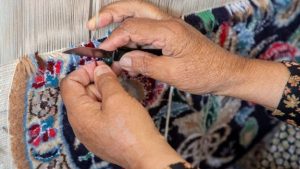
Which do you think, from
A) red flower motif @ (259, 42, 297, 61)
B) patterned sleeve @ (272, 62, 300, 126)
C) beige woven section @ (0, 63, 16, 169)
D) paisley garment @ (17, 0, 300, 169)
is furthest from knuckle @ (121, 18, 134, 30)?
red flower motif @ (259, 42, 297, 61)

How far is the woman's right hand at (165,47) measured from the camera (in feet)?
2.74

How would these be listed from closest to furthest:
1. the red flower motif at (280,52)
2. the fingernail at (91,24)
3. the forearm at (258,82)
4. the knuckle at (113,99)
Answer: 1. the knuckle at (113,99)
2. the fingernail at (91,24)
3. the forearm at (258,82)
4. the red flower motif at (280,52)

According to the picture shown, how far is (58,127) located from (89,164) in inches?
6.2

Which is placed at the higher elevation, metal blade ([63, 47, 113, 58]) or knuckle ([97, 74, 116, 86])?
metal blade ([63, 47, 113, 58])

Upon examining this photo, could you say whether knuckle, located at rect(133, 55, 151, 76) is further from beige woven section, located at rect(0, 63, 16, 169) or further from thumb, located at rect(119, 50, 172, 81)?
beige woven section, located at rect(0, 63, 16, 169)

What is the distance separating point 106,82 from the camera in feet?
2.67

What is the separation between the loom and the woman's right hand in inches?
1.3

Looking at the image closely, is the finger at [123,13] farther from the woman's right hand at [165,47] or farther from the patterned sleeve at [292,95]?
the patterned sleeve at [292,95]

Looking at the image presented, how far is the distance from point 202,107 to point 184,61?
468mm

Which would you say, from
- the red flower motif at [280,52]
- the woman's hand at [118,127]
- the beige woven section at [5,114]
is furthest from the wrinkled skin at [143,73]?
the red flower motif at [280,52]

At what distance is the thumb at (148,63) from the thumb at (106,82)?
38 mm

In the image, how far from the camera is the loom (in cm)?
78

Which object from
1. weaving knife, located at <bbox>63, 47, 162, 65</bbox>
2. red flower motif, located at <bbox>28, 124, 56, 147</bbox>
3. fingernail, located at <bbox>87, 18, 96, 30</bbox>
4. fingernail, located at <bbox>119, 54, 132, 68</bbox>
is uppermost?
fingernail, located at <bbox>87, 18, 96, 30</bbox>

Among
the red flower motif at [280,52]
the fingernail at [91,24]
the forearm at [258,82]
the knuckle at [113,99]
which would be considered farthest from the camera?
the red flower motif at [280,52]
